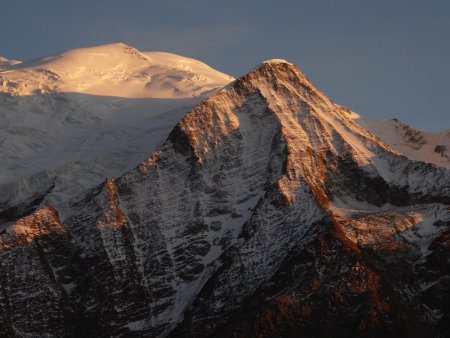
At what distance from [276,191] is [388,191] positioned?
19.2 m

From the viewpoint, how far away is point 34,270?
185 m

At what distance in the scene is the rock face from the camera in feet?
562

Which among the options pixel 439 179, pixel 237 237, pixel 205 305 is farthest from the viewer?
pixel 439 179

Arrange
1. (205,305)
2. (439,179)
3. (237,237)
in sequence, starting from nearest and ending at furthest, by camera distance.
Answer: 1. (205,305)
2. (237,237)
3. (439,179)

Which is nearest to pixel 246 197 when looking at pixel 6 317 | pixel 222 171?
pixel 222 171

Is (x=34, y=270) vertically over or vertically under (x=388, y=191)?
under

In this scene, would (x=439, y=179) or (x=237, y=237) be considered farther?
(x=439, y=179)

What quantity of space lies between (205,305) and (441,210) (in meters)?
35.8

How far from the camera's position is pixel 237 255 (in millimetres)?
181125

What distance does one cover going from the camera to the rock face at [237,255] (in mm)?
171250

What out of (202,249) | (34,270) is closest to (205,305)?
(202,249)

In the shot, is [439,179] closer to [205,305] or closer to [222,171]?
[222,171]

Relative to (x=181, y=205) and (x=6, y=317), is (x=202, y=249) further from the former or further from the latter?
(x=6, y=317)

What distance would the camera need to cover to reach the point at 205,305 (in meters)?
175
